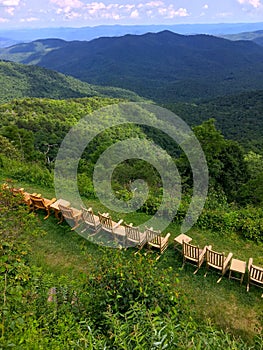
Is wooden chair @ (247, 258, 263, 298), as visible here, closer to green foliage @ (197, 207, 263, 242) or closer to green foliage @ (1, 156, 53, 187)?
green foliage @ (197, 207, 263, 242)

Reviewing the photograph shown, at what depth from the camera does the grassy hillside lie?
4666 inches

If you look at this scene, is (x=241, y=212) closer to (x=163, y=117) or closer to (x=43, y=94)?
(x=163, y=117)

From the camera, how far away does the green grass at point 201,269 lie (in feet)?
20.0

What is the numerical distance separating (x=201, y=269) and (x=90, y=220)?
134 inches

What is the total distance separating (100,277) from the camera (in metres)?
4.52

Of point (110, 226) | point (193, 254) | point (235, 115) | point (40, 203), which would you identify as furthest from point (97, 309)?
point (235, 115)

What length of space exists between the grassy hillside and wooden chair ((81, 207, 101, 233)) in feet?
366

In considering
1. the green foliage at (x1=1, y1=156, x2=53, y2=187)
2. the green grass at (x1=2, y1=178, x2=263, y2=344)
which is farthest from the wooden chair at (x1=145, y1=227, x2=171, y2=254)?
the green foliage at (x1=1, y1=156, x2=53, y2=187)

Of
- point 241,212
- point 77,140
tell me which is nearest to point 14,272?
point 241,212

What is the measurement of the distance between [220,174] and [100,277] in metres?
23.0

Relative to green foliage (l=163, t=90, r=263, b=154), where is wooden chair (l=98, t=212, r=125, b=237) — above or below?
above

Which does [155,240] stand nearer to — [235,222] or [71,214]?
[71,214]

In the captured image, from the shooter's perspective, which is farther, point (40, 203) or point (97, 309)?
point (40, 203)

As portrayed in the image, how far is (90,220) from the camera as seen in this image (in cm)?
869
